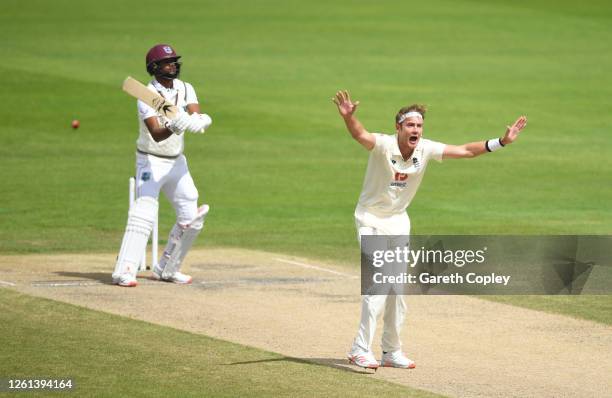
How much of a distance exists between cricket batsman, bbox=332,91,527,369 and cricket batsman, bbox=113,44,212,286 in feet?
12.0

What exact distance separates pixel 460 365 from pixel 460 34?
29994 millimetres

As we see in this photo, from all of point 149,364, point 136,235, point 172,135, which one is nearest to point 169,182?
point 172,135

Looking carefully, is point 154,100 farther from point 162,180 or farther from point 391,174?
point 391,174

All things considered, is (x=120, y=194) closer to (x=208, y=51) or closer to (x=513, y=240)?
(x=513, y=240)

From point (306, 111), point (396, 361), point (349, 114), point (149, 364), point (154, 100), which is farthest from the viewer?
point (306, 111)

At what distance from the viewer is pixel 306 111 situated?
30188 mm

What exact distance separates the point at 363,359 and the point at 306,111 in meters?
19.4

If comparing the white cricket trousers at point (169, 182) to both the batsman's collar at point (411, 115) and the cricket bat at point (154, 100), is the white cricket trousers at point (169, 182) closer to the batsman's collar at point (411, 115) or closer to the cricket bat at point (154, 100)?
the cricket bat at point (154, 100)

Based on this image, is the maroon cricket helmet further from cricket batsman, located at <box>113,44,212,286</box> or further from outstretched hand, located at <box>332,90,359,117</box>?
outstretched hand, located at <box>332,90,359,117</box>

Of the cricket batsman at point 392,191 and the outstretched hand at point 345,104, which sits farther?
the cricket batsman at point 392,191

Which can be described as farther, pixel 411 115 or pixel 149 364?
pixel 411 115

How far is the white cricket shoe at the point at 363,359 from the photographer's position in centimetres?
1100

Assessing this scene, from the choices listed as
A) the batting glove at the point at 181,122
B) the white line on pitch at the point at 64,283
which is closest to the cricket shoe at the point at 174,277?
the white line on pitch at the point at 64,283

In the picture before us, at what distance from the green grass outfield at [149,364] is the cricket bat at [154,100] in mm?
2350
